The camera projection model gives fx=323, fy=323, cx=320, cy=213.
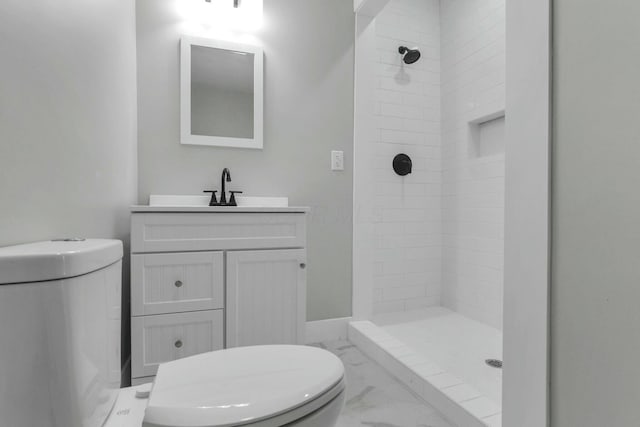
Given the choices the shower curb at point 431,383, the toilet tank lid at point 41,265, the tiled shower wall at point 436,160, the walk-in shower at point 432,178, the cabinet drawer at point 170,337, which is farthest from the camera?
the tiled shower wall at point 436,160

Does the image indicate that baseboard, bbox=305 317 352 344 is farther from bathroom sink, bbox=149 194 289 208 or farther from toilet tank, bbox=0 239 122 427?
toilet tank, bbox=0 239 122 427

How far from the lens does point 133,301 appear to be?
1.30 meters

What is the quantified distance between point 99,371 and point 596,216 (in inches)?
43.2

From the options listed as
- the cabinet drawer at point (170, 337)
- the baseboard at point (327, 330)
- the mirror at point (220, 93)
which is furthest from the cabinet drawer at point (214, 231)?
the baseboard at point (327, 330)

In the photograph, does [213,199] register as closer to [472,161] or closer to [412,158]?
[412,158]

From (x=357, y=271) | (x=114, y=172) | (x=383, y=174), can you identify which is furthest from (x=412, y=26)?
(x=114, y=172)

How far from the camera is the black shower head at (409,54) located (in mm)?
2357

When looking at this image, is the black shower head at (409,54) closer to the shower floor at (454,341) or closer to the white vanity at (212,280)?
the white vanity at (212,280)

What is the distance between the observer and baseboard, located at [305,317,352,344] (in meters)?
1.95

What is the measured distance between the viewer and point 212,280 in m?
1.40

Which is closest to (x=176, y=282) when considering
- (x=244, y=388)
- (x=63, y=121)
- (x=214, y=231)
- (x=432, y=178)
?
(x=214, y=231)

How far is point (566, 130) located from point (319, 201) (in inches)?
53.5

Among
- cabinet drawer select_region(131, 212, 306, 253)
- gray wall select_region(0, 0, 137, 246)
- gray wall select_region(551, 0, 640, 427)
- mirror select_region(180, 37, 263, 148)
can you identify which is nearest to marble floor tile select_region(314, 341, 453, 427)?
gray wall select_region(551, 0, 640, 427)

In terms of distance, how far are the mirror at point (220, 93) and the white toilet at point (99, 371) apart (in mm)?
1168
